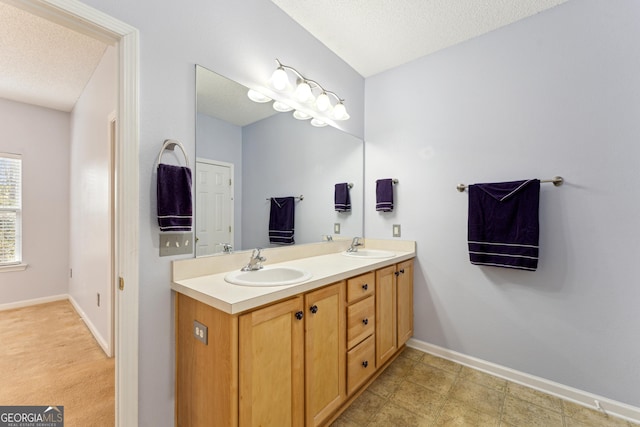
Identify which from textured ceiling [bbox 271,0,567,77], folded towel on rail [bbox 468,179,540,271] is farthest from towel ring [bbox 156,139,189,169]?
folded towel on rail [bbox 468,179,540,271]

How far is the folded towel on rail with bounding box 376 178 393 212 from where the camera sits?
2.50 meters

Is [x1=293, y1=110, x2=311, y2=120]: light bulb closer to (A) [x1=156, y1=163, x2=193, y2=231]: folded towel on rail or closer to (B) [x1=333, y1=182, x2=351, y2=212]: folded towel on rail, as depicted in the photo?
(B) [x1=333, y1=182, x2=351, y2=212]: folded towel on rail

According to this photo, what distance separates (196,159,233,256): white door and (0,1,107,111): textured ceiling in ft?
5.91

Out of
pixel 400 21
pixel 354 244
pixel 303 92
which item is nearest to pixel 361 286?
pixel 354 244

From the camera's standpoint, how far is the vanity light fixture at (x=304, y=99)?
5.88 feet

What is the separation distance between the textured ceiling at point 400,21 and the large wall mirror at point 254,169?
0.72 m

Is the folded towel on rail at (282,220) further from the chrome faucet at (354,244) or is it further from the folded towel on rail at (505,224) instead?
the folded towel on rail at (505,224)

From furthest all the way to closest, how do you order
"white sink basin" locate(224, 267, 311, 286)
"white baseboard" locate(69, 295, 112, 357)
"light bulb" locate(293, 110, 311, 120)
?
"white baseboard" locate(69, 295, 112, 357) < "light bulb" locate(293, 110, 311, 120) < "white sink basin" locate(224, 267, 311, 286)

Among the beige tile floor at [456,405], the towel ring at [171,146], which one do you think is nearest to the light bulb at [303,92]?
the towel ring at [171,146]

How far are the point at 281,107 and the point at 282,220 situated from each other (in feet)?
2.66

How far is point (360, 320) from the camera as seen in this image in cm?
172

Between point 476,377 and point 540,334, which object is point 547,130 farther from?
point 476,377

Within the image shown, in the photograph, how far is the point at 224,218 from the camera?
1.62 metres

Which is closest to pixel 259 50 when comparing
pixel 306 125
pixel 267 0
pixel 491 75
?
pixel 267 0
